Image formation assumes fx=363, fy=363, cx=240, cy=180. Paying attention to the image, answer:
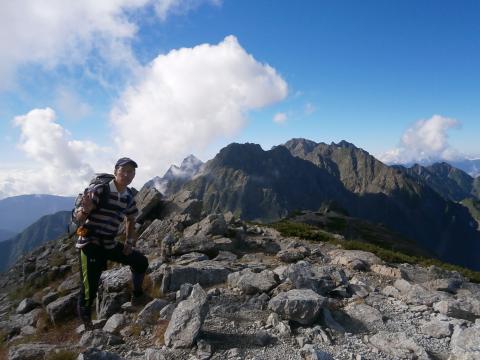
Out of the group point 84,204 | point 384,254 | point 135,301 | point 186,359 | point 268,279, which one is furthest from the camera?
point 384,254

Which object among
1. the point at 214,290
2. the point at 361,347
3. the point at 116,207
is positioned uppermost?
the point at 116,207

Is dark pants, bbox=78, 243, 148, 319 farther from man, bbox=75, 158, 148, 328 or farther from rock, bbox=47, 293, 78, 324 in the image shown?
rock, bbox=47, 293, 78, 324

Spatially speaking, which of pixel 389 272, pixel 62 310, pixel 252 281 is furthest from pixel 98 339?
pixel 389 272

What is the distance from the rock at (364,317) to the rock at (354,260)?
5042 millimetres

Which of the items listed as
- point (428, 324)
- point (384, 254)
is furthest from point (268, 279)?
point (384, 254)

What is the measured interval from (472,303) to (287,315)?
6.51 m

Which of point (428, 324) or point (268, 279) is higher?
point (268, 279)

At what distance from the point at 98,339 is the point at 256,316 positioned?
4088 millimetres

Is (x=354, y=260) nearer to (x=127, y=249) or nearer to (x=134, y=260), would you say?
(x=134, y=260)

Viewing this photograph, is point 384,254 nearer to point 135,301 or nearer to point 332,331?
point 332,331

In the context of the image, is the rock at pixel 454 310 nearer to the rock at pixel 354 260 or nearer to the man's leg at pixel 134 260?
the rock at pixel 354 260

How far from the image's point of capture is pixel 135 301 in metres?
11.1

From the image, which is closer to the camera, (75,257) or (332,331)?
(332,331)

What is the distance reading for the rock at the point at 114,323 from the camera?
32.2ft
